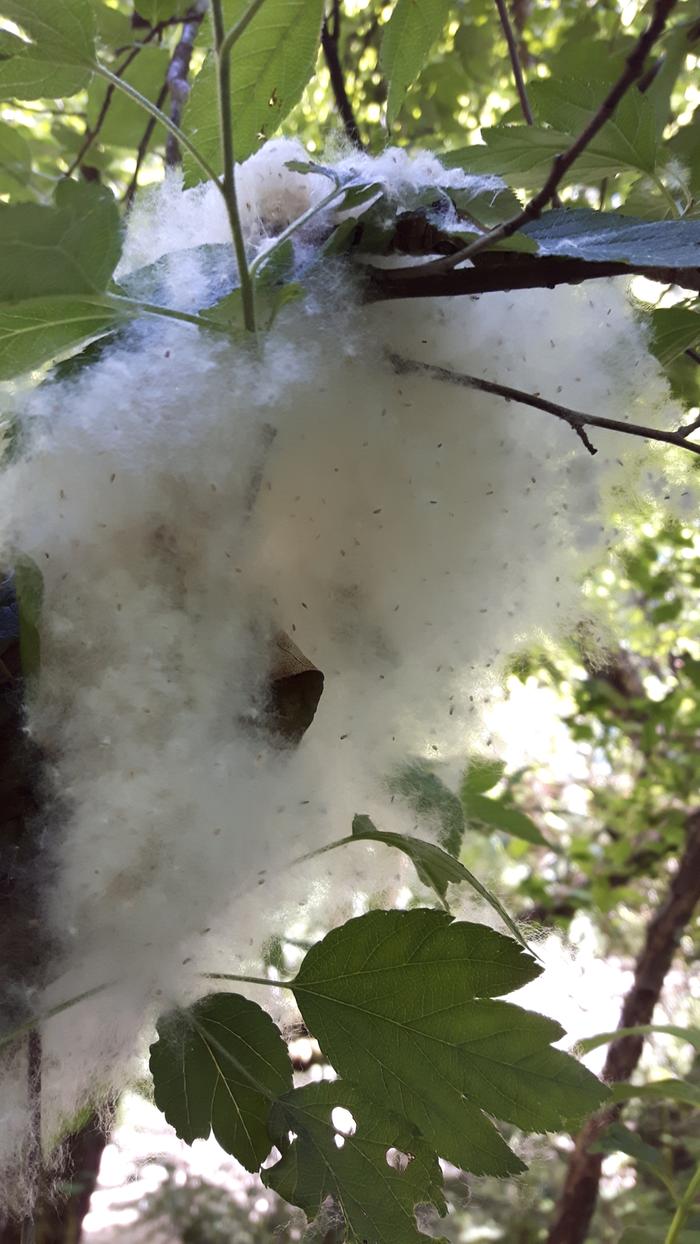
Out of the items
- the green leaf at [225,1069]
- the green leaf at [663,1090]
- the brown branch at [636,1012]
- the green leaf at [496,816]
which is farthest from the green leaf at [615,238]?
the brown branch at [636,1012]

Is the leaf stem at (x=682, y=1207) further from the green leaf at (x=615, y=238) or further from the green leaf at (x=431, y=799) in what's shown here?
the green leaf at (x=615, y=238)

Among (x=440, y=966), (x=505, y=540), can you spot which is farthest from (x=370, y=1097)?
(x=505, y=540)

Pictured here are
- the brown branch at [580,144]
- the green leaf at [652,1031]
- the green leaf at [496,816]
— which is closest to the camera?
the brown branch at [580,144]

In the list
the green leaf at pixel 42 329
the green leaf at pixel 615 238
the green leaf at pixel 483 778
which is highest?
the green leaf at pixel 42 329

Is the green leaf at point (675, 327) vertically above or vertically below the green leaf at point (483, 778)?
above

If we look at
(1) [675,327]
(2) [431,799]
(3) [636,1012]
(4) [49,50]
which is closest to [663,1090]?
(2) [431,799]

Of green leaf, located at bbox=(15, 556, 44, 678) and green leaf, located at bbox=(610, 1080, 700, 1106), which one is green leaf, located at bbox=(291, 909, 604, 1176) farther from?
green leaf, located at bbox=(610, 1080, 700, 1106)
